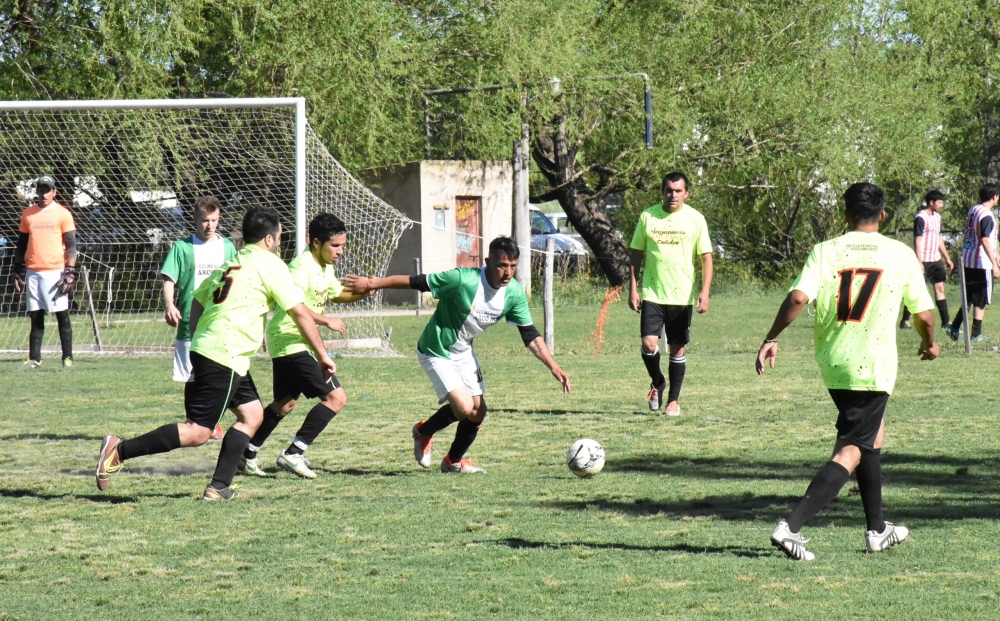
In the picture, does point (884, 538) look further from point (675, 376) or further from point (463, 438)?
point (675, 376)

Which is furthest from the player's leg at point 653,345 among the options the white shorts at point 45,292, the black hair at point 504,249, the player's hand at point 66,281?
the white shorts at point 45,292

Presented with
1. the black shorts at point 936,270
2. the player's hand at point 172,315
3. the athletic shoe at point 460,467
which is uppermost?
the player's hand at point 172,315

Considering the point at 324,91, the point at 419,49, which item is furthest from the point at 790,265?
the point at 324,91

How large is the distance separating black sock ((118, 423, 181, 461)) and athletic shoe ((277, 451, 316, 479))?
39.1 inches

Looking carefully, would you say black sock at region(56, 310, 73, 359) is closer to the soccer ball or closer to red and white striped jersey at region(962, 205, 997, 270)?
the soccer ball

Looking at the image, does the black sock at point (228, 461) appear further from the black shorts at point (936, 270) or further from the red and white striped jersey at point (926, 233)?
the black shorts at point (936, 270)

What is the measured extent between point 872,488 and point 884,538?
0.74ft

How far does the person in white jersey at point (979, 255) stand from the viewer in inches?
566

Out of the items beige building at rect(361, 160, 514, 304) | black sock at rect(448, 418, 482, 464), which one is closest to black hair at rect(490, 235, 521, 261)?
black sock at rect(448, 418, 482, 464)

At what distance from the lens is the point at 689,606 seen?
4629 millimetres

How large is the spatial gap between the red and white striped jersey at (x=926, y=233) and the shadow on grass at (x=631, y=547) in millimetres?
10639

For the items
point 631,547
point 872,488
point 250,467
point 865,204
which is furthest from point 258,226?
point 872,488

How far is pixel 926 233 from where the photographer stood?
1537 centimetres

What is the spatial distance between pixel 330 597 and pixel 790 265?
25.8 meters
